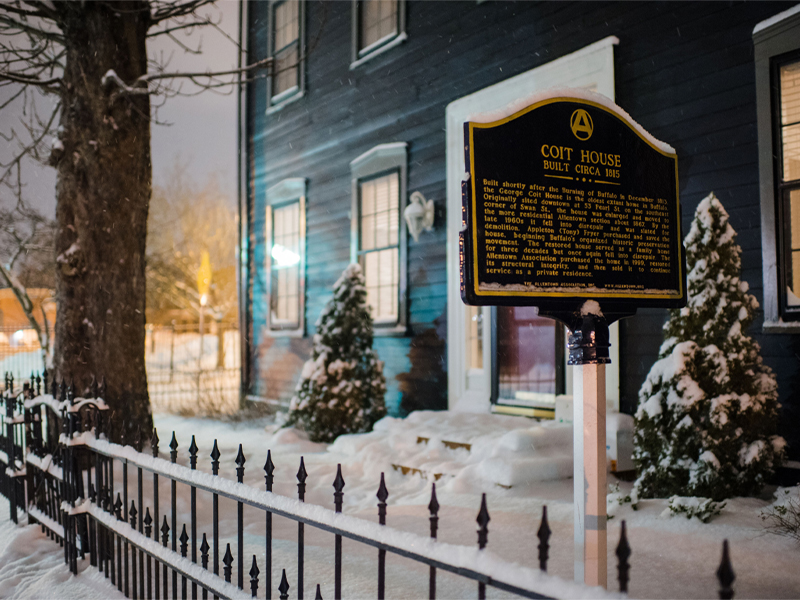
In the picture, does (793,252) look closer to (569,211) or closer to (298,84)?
(569,211)

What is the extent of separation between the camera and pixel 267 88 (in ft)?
41.7

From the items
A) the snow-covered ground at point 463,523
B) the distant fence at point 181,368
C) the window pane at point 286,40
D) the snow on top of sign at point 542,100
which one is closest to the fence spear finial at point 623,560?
the snow on top of sign at point 542,100

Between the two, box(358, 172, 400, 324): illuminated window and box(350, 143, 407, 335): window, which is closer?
box(350, 143, 407, 335): window

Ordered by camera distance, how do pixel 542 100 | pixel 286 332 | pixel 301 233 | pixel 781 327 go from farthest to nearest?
pixel 286 332
pixel 301 233
pixel 781 327
pixel 542 100

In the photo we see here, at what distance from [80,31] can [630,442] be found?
22.8 feet

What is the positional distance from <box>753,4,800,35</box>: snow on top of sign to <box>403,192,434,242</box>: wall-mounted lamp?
4.40 meters

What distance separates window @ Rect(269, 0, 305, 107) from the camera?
39.2ft

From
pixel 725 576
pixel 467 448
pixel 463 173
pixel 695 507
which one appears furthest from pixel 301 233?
pixel 725 576

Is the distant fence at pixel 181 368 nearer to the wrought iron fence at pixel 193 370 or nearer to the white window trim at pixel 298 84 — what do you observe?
the wrought iron fence at pixel 193 370

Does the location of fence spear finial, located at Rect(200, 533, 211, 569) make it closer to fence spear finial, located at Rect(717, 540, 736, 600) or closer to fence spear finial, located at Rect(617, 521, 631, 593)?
fence spear finial, located at Rect(617, 521, 631, 593)

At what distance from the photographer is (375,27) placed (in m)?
10.3

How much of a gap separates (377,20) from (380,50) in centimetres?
72

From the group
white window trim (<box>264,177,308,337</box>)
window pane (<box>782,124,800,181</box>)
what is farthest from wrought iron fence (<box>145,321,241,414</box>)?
window pane (<box>782,124,800,181</box>)

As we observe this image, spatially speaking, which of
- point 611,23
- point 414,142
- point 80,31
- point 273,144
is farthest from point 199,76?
point 273,144
